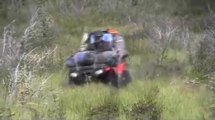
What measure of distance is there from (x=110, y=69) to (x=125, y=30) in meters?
8.28

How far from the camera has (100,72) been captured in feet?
36.8

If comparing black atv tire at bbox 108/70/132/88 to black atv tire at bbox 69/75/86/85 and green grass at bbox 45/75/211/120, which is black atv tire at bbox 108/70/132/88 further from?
black atv tire at bbox 69/75/86/85

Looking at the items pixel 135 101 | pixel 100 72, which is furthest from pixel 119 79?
pixel 135 101

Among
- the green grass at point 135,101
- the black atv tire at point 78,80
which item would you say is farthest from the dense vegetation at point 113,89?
the black atv tire at point 78,80

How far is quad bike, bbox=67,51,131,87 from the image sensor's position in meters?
11.1

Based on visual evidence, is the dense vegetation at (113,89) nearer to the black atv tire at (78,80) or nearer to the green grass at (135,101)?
the green grass at (135,101)

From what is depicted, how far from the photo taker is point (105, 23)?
21594mm

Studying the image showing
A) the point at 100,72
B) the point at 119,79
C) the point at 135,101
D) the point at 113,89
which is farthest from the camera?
the point at 100,72

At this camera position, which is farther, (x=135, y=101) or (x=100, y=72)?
(x=100, y=72)

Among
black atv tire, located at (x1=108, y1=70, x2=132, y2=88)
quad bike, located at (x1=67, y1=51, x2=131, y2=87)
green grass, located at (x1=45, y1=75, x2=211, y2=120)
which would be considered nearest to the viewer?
green grass, located at (x1=45, y1=75, x2=211, y2=120)

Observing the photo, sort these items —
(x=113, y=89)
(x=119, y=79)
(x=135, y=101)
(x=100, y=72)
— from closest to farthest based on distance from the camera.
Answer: (x=135, y=101) → (x=113, y=89) → (x=119, y=79) → (x=100, y=72)

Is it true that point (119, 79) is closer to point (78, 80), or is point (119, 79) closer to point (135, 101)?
point (78, 80)

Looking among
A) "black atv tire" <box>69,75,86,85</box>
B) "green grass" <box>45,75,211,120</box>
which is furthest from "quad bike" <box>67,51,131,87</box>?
"green grass" <box>45,75,211,120</box>

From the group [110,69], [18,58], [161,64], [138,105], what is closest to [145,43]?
[161,64]
